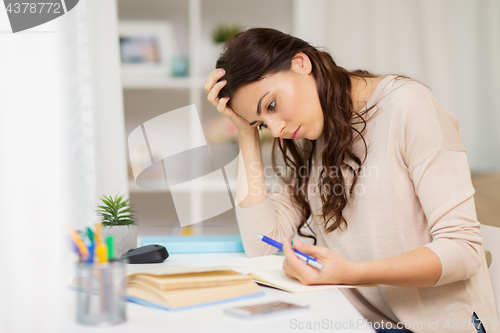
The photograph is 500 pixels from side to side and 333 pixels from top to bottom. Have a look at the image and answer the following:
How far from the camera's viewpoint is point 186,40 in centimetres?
249

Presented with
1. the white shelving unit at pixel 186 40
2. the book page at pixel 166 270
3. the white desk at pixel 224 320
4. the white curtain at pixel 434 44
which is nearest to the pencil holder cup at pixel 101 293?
the white desk at pixel 224 320

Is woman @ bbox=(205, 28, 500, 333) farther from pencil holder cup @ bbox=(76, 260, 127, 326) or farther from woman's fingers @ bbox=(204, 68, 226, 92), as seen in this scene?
pencil holder cup @ bbox=(76, 260, 127, 326)

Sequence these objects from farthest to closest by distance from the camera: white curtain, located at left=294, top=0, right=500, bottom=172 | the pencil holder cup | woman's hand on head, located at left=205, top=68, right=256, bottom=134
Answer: white curtain, located at left=294, top=0, right=500, bottom=172 → woman's hand on head, located at left=205, top=68, right=256, bottom=134 → the pencil holder cup

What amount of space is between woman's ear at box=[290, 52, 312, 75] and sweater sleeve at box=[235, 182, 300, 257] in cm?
34

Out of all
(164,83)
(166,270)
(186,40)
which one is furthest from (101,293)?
(186,40)

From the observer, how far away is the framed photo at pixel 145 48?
7.58 ft

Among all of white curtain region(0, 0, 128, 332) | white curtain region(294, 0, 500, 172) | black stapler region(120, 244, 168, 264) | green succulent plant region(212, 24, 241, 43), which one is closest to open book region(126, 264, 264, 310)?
white curtain region(0, 0, 128, 332)

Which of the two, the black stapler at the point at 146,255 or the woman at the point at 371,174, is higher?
the woman at the point at 371,174

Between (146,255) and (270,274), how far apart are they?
0.31 metres

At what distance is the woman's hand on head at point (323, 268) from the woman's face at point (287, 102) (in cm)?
34

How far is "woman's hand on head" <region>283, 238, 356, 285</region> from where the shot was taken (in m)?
0.73

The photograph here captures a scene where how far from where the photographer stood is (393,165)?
0.95 m

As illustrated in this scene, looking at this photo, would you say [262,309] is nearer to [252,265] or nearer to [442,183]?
[252,265]

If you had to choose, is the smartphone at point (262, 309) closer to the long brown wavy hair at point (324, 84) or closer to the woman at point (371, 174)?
the woman at point (371, 174)
